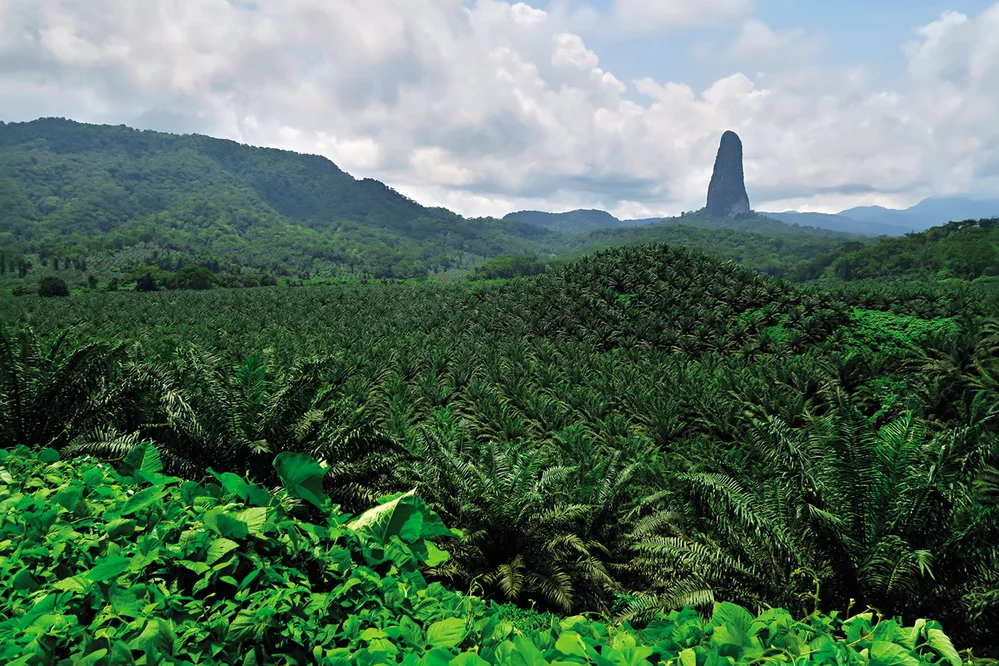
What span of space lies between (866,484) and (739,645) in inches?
217

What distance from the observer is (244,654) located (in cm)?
189

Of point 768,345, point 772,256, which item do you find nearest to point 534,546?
point 768,345

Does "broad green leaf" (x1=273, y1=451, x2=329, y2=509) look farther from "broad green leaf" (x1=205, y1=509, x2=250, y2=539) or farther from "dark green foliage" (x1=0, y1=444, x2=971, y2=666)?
"broad green leaf" (x1=205, y1=509, x2=250, y2=539)

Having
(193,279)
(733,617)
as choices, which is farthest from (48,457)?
(193,279)

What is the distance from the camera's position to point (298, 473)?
2.96 m

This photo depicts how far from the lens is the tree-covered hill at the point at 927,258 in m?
60.5

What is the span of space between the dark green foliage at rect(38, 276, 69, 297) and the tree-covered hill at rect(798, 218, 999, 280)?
4159 inches

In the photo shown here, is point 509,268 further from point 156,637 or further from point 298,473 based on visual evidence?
point 156,637

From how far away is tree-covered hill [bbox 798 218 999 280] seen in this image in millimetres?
60531

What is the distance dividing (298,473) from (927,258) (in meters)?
90.7

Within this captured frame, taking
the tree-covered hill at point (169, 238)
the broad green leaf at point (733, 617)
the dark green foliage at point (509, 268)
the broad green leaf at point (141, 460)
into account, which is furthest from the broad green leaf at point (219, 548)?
the dark green foliage at point (509, 268)

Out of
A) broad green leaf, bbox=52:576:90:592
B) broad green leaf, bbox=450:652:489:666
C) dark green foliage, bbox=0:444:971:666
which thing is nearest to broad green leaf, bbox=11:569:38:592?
dark green foliage, bbox=0:444:971:666

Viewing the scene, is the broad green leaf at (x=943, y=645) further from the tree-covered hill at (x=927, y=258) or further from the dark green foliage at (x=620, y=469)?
the tree-covered hill at (x=927, y=258)

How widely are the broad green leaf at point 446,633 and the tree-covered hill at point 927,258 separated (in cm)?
7807
